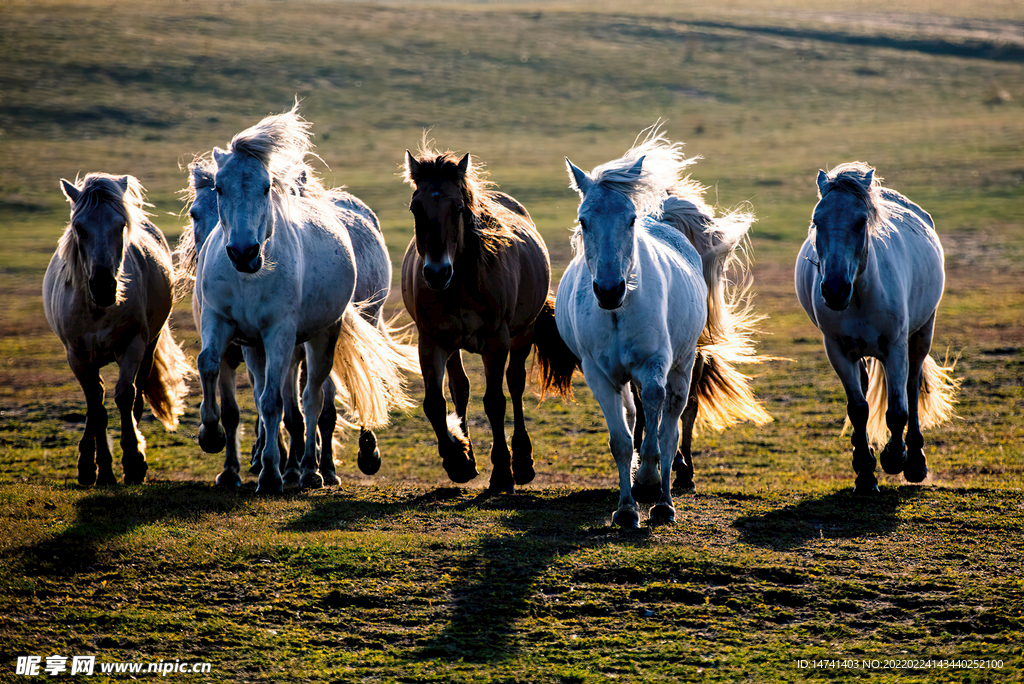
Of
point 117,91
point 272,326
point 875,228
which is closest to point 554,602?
point 272,326

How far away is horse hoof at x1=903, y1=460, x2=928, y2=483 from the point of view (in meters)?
7.54

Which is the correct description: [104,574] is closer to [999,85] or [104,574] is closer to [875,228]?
[875,228]

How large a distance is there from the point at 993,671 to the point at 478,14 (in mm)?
78398

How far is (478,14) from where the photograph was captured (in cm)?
7700

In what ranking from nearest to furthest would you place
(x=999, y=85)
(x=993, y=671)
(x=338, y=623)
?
(x=993, y=671) → (x=338, y=623) → (x=999, y=85)

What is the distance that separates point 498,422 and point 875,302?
300cm

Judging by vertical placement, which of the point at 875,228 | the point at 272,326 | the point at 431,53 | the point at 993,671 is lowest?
the point at 993,671

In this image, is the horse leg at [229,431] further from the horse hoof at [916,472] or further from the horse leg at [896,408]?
the horse hoof at [916,472]

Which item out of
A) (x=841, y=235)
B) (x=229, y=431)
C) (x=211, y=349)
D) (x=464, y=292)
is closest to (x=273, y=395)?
(x=211, y=349)

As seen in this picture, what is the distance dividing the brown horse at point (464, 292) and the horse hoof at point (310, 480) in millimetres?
1327

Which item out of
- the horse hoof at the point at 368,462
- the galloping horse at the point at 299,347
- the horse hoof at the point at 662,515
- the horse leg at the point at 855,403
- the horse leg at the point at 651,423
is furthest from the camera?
the horse hoof at the point at 368,462

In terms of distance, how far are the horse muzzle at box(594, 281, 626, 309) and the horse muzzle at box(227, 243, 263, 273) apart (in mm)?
2488

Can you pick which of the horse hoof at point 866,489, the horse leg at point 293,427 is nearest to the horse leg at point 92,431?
the horse leg at point 293,427

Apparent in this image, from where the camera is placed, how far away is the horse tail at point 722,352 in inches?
301
